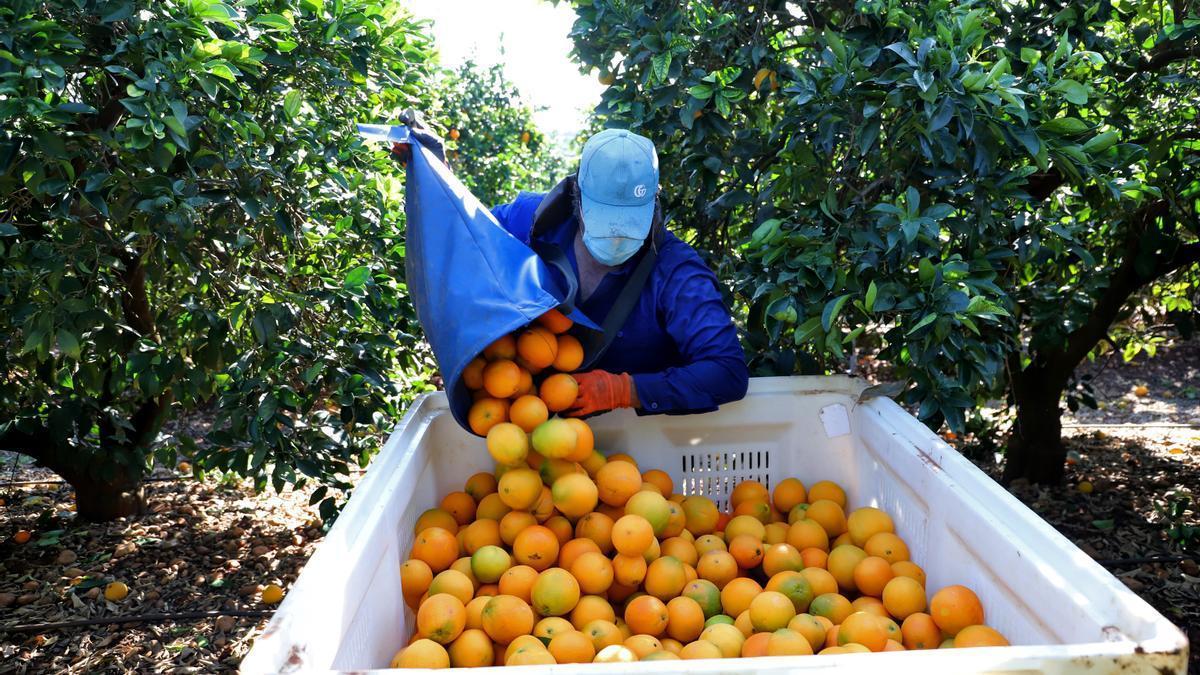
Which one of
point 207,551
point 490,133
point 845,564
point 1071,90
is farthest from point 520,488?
point 490,133

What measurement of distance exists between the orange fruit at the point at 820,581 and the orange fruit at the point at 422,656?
0.77m

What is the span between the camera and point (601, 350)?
86.7 inches

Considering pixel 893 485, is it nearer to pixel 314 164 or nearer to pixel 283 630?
pixel 283 630

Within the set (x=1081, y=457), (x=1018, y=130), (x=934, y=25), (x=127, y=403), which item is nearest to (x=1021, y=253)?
(x=1018, y=130)

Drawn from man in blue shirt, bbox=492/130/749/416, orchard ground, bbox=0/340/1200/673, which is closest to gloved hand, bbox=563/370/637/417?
man in blue shirt, bbox=492/130/749/416

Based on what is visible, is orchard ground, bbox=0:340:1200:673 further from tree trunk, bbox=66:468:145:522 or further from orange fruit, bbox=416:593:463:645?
orange fruit, bbox=416:593:463:645

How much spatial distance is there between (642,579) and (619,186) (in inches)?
34.4

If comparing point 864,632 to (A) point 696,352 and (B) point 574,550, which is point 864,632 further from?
(A) point 696,352

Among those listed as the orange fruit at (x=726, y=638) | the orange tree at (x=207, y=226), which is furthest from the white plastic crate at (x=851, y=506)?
the orange tree at (x=207, y=226)

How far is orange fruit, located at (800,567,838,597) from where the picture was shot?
194 cm

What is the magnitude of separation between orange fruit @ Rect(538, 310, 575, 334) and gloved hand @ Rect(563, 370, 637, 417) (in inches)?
5.4

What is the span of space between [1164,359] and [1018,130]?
625 cm

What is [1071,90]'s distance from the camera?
209cm

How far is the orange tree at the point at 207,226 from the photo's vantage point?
2039 millimetres
